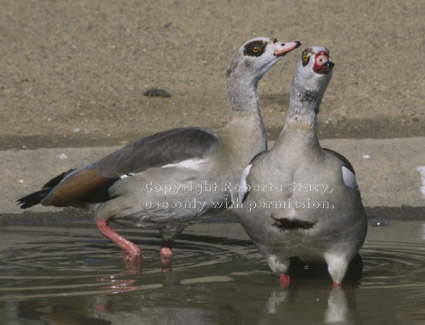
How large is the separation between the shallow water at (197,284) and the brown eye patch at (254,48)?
5.41ft

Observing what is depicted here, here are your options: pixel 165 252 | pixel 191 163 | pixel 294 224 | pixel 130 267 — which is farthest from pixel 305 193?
pixel 165 252

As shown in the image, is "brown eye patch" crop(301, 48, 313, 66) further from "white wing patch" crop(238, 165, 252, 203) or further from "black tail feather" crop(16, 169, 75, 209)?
"black tail feather" crop(16, 169, 75, 209)

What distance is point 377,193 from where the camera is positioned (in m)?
9.17

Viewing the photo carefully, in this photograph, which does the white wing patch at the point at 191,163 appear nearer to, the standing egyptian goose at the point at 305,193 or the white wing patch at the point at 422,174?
the standing egyptian goose at the point at 305,193

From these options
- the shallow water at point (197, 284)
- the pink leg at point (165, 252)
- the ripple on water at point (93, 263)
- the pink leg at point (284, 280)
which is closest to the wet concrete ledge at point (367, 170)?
the shallow water at point (197, 284)

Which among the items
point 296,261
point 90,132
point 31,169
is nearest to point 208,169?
point 296,261

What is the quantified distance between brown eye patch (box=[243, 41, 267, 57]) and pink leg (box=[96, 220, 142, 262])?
191 cm

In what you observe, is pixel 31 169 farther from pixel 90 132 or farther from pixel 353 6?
pixel 353 6

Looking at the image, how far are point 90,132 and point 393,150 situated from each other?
14.4ft

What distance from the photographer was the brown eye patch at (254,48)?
301 inches

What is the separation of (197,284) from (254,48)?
2373 mm

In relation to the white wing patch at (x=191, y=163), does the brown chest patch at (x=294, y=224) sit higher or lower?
lower

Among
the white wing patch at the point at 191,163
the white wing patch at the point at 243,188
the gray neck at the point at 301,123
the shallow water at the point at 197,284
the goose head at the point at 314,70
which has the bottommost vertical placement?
the shallow water at the point at 197,284

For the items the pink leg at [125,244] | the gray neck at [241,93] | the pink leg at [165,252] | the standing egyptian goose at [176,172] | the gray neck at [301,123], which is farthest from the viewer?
the gray neck at [241,93]
